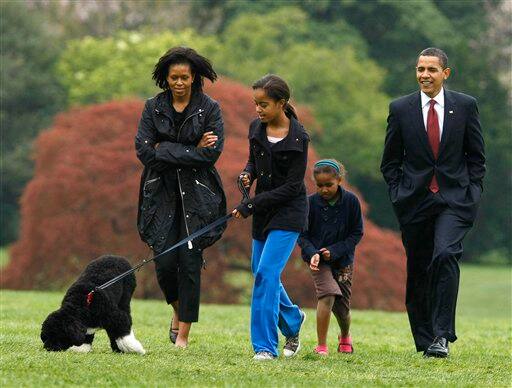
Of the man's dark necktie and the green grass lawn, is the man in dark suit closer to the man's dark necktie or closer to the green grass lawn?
the man's dark necktie

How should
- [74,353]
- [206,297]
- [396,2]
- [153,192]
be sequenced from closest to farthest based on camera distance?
[74,353]
[153,192]
[206,297]
[396,2]

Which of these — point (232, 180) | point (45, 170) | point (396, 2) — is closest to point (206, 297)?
point (232, 180)

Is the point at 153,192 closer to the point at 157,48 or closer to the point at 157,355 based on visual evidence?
the point at 157,355

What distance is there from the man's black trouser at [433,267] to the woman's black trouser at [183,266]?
1.72 metres

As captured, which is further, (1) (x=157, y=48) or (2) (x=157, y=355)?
(1) (x=157, y=48)

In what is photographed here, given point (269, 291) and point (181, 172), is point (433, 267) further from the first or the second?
point (181, 172)

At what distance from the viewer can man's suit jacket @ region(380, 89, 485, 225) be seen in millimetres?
10125

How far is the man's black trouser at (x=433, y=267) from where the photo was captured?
10.0 m

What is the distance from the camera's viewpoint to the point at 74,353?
9352 millimetres

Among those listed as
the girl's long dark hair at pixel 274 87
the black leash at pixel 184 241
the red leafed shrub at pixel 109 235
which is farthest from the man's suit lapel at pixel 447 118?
the red leafed shrub at pixel 109 235

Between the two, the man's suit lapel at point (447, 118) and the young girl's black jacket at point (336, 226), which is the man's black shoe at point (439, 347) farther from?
the man's suit lapel at point (447, 118)

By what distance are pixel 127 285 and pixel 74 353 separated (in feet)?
2.66

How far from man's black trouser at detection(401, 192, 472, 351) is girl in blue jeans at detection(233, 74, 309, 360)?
42.8 inches

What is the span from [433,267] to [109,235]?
67.7 feet
